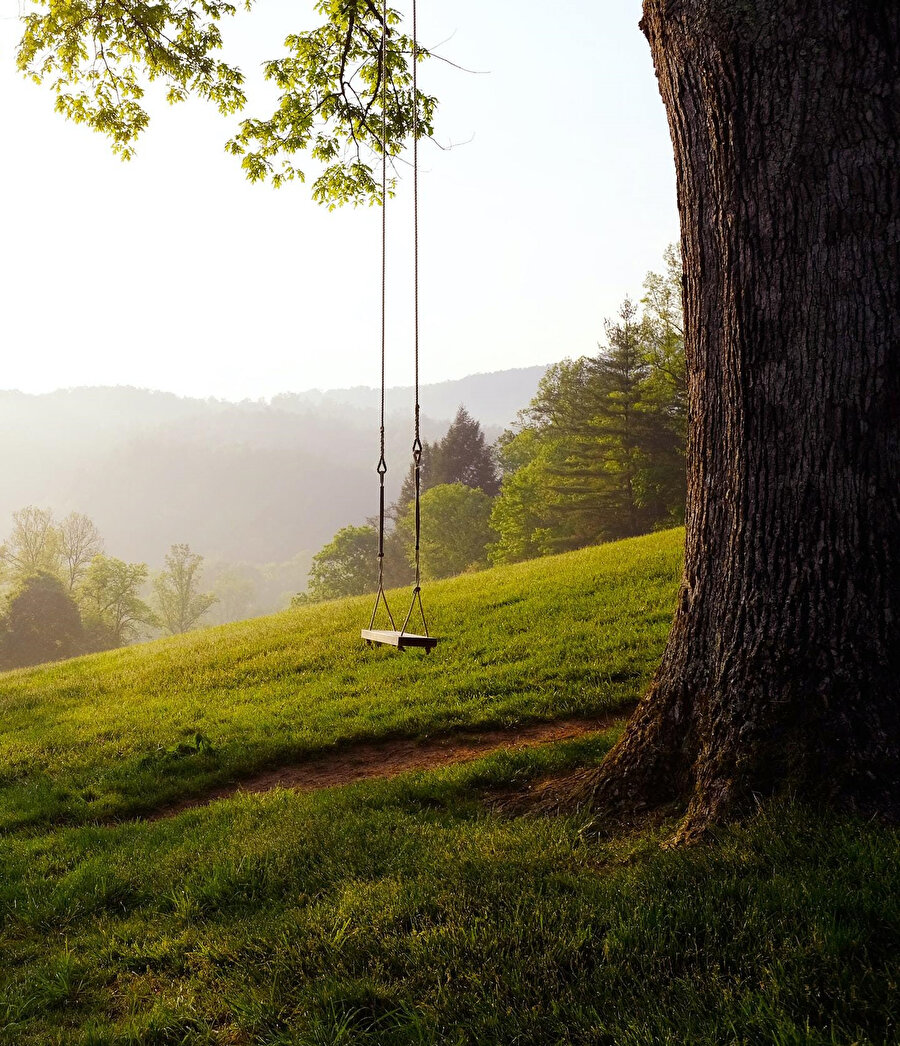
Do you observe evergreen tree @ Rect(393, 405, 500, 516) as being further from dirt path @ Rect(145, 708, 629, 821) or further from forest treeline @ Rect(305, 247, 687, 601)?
dirt path @ Rect(145, 708, 629, 821)

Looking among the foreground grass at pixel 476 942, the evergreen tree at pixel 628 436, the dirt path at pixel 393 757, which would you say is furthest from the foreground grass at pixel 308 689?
the evergreen tree at pixel 628 436

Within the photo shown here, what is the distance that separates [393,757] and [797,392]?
516cm

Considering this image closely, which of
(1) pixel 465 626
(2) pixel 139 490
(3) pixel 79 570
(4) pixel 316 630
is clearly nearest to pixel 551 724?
(1) pixel 465 626

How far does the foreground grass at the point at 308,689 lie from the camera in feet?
24.9

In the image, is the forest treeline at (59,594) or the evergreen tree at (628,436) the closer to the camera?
the evergreen tree at (628,436)

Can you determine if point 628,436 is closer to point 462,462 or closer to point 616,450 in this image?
point 616,450

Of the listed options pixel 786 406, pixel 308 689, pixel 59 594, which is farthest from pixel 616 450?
pixel 59 594

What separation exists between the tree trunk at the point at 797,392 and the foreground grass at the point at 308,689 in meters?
3.99

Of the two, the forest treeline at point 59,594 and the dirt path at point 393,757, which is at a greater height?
the dirt path at point 393,757

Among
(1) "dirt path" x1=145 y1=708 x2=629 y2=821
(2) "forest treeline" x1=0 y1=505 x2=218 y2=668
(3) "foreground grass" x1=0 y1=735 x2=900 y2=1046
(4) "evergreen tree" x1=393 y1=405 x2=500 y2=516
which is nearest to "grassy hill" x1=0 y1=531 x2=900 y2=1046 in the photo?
(3) "foreground grass" x1=0 y1=735 x2=900 y2=1046

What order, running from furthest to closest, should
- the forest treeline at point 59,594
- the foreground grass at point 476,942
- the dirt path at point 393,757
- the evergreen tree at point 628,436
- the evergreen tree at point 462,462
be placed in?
the evergreen tree at point 462,462 < the forest treeline at point 59,594 < the evergreen tree at point 628,436 < the dirt path at point 393,757 < the foreground grass at point 476,942

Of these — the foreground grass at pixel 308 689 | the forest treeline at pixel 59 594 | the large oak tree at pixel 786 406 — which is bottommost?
the forest treeline at pixel 59 594

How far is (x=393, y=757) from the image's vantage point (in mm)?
7277

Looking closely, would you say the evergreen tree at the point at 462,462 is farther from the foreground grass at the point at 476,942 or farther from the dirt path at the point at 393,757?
the foreground grass at the point at 476,942
